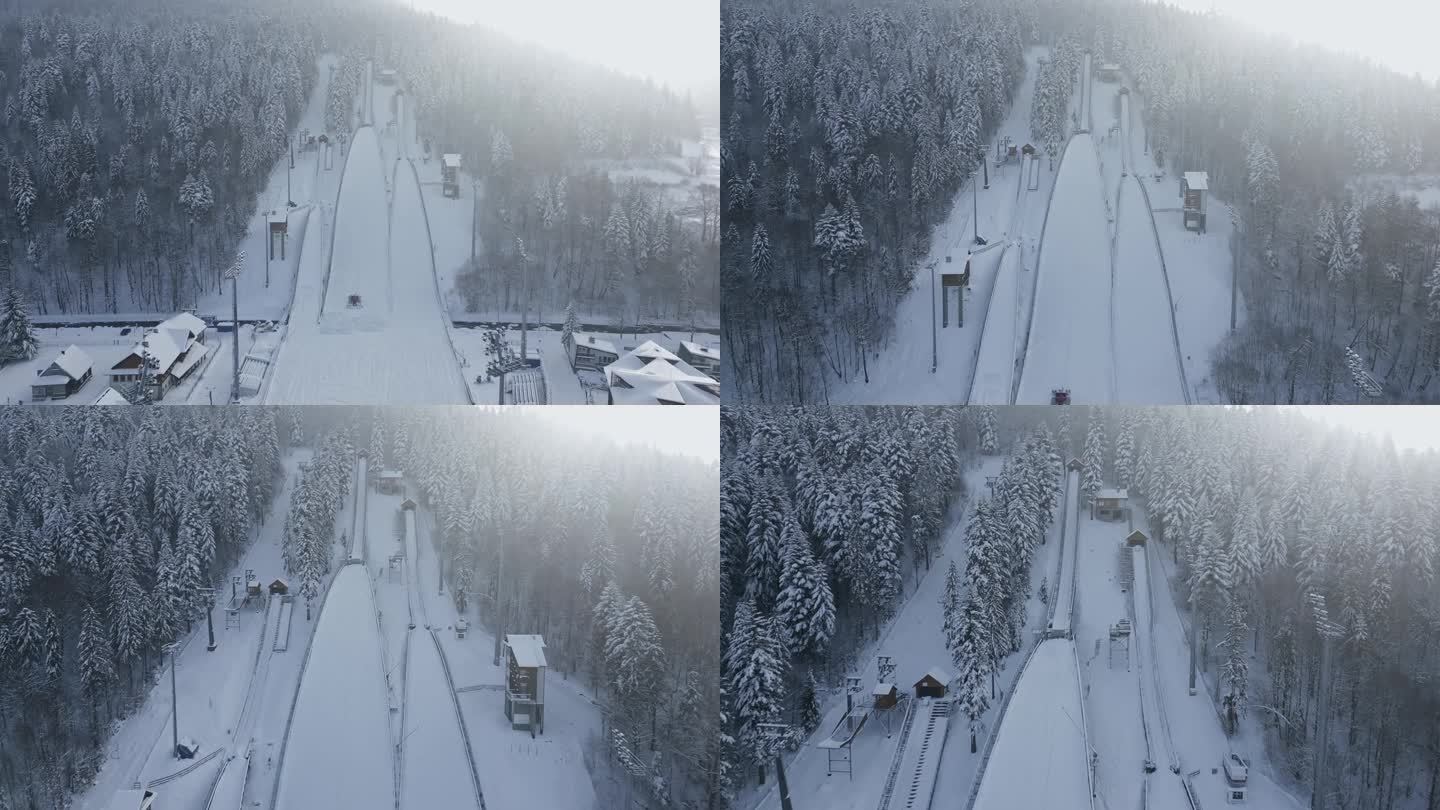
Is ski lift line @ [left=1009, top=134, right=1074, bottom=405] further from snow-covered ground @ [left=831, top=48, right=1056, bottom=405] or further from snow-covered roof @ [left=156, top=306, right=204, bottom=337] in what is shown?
snow-covered roof @ [left=156, top=306, right=204, bottom=337]

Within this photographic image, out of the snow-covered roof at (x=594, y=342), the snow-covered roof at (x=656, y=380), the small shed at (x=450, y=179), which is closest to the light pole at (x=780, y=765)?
the snow-covered roof at (x=656, y=380)

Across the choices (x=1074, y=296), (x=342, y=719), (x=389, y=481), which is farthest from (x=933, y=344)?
(x=342, y=719)

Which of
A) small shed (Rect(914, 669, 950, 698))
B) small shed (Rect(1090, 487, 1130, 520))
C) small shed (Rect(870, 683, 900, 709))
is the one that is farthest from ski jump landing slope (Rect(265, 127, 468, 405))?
small shed (Rect(1090, 487, 1130, 520))

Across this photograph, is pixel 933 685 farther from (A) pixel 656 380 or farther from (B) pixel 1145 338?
(B) pixel 1145 338

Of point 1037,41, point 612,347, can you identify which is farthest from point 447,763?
point 1037,41

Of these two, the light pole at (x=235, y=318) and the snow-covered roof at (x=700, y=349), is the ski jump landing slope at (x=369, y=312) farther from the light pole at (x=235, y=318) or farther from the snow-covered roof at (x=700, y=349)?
the snow-covered roof at (x=700, y=349)
